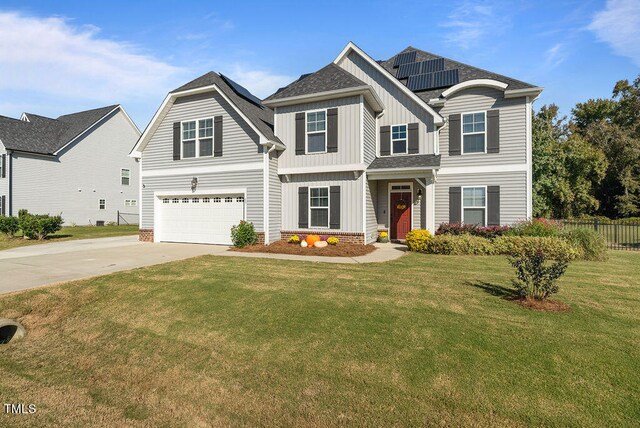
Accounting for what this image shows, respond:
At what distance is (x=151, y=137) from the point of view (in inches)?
646

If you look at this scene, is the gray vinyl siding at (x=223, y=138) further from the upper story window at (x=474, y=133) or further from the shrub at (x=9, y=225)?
the upper story window at (x=474, y=133)

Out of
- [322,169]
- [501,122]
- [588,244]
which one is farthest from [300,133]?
[588,244]

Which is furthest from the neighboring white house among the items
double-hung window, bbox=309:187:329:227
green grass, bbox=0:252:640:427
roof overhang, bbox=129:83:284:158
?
green grass, bbox=0:252:640:427

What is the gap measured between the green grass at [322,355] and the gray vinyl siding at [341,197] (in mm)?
6257

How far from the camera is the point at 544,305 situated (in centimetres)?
556

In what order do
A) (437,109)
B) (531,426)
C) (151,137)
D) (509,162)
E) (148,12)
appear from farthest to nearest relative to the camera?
(151,137) < (437,109) < (509,162) < (148,12) < (531,426)

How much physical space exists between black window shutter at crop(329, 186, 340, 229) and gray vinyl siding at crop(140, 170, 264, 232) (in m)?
2.99

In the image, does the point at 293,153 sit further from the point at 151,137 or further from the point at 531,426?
the point at 531,426

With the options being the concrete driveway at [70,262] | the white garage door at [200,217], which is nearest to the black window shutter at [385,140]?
the white garage door at [200,217]

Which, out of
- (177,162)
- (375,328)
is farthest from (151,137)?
(375,328)

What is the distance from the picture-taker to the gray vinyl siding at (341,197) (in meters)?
13.5

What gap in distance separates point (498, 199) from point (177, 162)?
15027 millimetres

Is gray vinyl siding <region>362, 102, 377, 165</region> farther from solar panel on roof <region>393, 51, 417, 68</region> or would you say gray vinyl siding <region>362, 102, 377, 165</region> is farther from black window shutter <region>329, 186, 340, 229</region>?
solar panel on roof <region>393, 51, 417, 68</region>

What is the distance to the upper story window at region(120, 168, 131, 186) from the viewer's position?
30.7 metres
